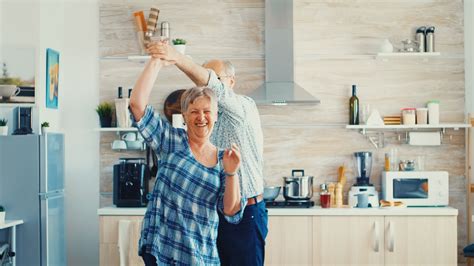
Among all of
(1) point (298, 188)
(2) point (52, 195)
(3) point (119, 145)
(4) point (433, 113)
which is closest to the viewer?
(2) point (52, 195)

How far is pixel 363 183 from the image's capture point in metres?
5.84

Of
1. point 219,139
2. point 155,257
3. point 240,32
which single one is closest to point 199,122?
point 155,257

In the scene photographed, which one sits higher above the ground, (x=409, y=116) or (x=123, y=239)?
(x=409, y=116)

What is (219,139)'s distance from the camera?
10.9ft

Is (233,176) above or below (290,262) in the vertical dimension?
above

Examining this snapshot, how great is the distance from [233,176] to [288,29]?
3.55 m

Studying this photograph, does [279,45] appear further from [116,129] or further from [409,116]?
[116,129]

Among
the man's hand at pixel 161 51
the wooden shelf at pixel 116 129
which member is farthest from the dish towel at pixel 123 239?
the man's hand at pixel 161 51

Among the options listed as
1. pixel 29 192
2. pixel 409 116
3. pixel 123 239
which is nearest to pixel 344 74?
pixel 409 116

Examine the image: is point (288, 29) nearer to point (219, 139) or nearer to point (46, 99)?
point (46, 99)

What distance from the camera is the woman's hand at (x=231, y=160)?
97.4 inches

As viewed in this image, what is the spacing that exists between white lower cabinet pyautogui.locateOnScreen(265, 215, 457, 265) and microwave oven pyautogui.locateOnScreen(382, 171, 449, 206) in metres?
0.25

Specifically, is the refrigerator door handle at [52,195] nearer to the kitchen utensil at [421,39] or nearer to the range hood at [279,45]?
the range hood at [279,45]

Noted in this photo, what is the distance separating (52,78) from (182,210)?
3783mm
